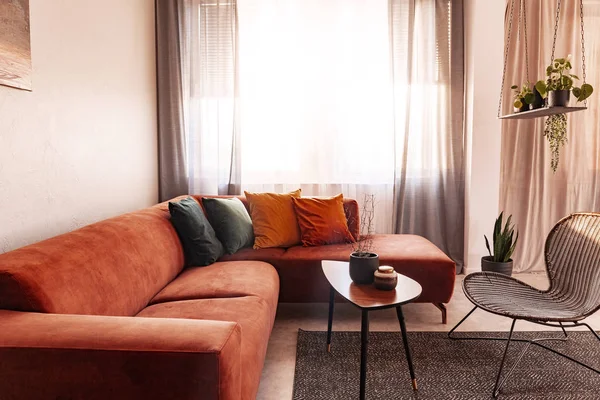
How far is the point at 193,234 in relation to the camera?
8.88ft

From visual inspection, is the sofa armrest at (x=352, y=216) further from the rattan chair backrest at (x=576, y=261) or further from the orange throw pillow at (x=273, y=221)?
the rattan chair backrest at (x=576, y=261)

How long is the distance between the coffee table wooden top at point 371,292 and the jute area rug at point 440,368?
0.46 meters

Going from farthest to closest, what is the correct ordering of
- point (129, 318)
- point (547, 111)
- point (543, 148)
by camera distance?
point (543, 148)
point (547, 111)
point (129, 318)

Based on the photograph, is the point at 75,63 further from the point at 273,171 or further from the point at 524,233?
the point at 524,233

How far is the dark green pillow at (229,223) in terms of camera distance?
2.97 metres

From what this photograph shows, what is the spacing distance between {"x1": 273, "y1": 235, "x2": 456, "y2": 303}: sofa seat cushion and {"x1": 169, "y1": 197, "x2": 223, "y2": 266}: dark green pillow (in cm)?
45

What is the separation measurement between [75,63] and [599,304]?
294 centimetres

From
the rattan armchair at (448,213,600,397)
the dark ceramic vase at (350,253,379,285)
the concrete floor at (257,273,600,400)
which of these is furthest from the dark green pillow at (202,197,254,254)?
the rattan armchair at (448,213,600,397)

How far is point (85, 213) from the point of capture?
8.39 ft

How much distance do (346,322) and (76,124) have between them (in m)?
2.02

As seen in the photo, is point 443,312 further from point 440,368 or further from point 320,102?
point 320,102

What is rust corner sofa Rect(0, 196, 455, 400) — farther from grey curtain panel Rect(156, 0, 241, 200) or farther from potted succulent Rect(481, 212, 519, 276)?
grey curtain panel Rect(156, 0, 241, 200)

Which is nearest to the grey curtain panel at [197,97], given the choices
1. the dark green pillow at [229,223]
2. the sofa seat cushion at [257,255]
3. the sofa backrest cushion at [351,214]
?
the sofa backrest cushion at [351,214]

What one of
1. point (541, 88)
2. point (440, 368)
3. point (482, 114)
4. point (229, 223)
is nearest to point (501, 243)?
point (482, 114)
